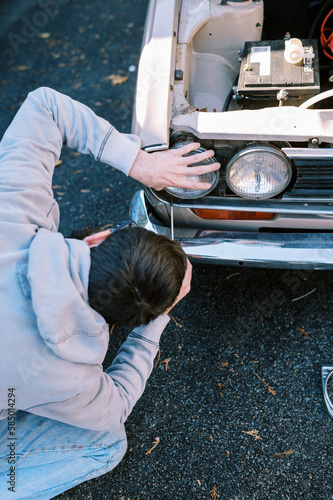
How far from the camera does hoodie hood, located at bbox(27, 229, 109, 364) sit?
1157 millimetres

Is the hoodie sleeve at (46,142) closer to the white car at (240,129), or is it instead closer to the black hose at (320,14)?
the white car at (240,129)

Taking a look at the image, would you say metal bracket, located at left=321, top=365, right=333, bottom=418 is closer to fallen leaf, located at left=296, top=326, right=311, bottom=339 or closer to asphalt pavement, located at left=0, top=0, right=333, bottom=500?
asphalt pavement, located at left=0, top=0, right=333, bottom=500

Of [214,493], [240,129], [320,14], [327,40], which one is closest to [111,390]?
[214,493]

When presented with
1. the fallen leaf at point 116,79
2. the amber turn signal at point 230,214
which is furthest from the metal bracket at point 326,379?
the fallen leaf at point 116,79

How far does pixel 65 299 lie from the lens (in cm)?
116

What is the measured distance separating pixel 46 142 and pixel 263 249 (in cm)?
97

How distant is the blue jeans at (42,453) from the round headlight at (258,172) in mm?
1096

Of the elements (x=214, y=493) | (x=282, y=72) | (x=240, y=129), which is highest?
(x=282, y=72)

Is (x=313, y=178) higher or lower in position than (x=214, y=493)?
higher

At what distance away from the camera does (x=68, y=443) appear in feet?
5.45

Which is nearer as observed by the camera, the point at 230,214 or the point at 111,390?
the point at 111,390

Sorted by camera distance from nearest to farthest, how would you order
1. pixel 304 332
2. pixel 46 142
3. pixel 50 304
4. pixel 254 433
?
pixel 50 304 → pixel 46 142 → pixel 254 433 → pixel 304 332

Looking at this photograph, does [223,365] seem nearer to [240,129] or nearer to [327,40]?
[240,129]

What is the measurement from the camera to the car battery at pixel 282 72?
69.4 inches
